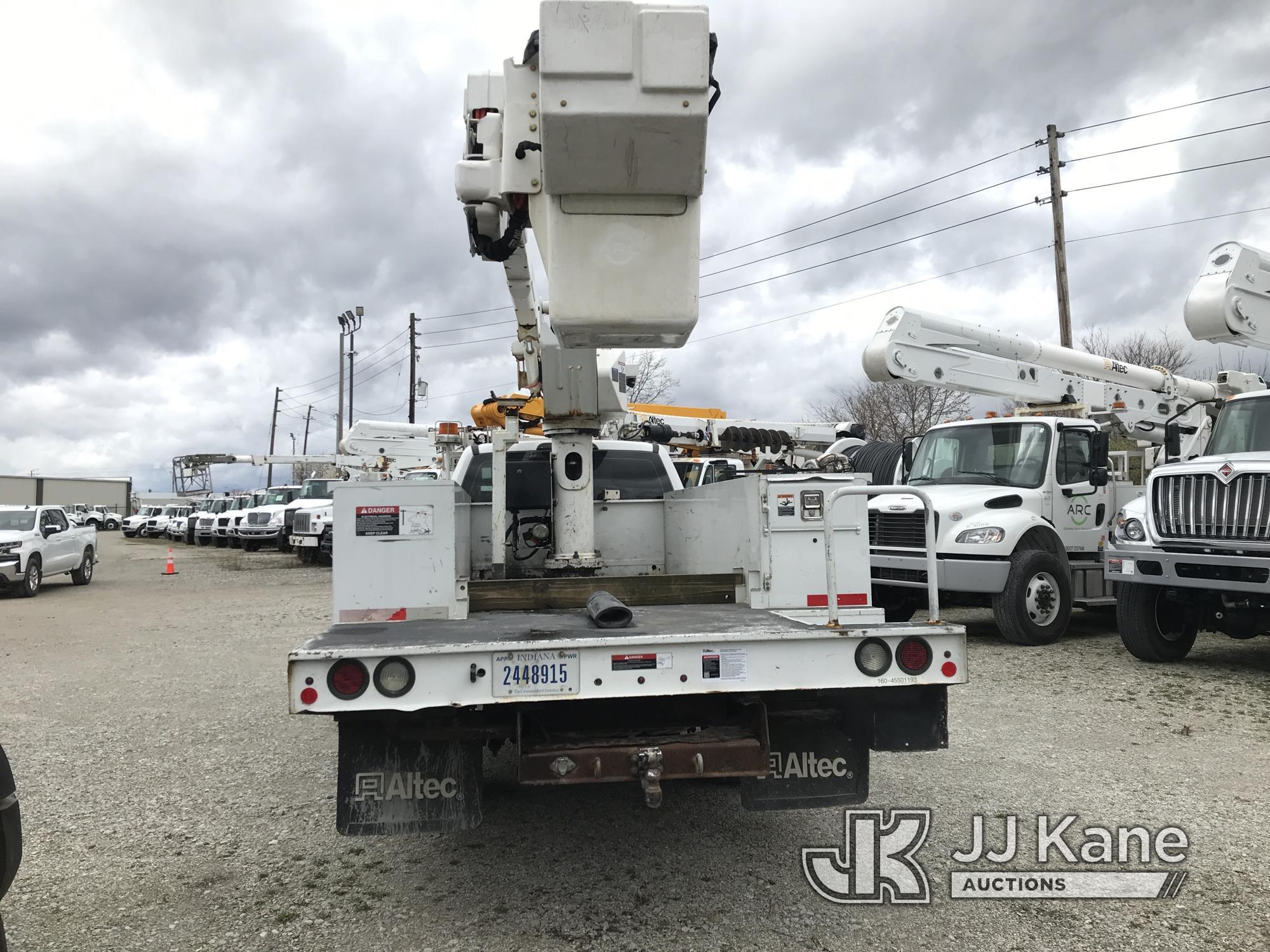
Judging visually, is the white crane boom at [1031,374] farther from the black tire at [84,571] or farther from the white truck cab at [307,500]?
the white truck cab at [307,500]

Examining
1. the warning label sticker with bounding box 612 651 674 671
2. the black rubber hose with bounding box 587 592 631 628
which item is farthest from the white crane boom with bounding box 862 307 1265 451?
the warning label sticker with bounding box 612 651 674 671

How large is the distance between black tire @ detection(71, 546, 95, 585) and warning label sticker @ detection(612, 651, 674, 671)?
65.2ft

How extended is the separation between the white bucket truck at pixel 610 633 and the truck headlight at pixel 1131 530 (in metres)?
5.20

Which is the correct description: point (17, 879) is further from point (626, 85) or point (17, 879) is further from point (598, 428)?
point (626, 85)

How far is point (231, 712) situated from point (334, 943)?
14.0ft

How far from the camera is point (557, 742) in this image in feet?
11.7

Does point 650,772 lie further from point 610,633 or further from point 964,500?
point 964,500

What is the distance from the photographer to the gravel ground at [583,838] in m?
3.54

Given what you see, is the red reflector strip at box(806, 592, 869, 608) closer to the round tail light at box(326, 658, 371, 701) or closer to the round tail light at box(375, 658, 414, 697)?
the round tail light at box(375, 658, 414, 697)

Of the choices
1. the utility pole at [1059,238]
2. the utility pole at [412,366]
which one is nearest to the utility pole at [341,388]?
the utility pole at [412,366]

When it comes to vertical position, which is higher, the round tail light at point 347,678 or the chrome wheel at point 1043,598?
the round tail light at point 347,678

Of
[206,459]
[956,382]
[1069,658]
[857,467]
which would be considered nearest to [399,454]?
[857,467]

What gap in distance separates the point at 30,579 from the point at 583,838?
55.0 feet

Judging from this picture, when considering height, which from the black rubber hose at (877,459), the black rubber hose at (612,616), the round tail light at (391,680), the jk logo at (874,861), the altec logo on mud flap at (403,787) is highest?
the black rubber hose at (877,459)
